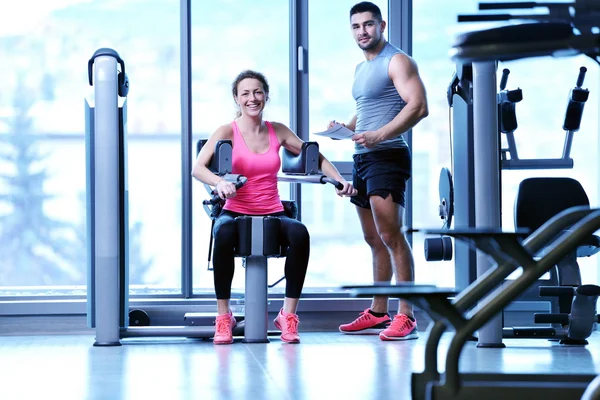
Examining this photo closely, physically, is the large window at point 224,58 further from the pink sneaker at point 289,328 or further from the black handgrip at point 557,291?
the black handgrip at point 557,291

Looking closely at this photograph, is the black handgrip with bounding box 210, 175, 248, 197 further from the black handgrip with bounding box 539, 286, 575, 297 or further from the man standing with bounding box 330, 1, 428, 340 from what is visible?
the black handgrip with bounding box 539, 286, 575, 297

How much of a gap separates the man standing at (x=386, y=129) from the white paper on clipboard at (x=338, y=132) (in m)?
0.20

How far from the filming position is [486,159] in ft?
13.2

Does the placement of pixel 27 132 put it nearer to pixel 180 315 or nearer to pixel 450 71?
pixel 180 315

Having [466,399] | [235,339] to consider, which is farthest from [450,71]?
[466,399]

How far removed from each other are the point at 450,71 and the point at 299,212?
43.7 inches

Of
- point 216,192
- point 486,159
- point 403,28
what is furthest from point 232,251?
point 403,28

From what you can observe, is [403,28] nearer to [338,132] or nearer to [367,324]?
[338,132]

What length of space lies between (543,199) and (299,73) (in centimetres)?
144

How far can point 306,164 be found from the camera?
13.9ft

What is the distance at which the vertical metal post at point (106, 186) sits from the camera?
404 centimetres

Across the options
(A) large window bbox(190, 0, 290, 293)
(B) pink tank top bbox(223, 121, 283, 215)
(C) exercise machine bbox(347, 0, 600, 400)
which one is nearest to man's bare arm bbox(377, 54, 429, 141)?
(B) pink tank top bbox(223, 121, 283, 215)

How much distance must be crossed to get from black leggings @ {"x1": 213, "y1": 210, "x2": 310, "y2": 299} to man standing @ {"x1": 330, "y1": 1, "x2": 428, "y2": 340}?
39 centimetres

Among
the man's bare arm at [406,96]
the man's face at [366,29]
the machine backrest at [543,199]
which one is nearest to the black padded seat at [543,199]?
the machine backrest at [543,199]
